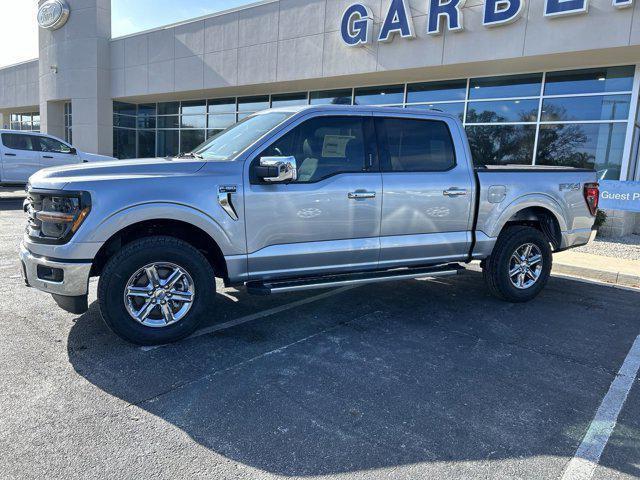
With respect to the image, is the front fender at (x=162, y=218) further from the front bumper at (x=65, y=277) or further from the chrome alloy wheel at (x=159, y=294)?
the chrome alloy wheel at (x=159, y=294)

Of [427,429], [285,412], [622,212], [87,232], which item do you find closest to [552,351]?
[427,429]

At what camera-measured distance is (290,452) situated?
9.04ft

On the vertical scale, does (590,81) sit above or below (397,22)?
below

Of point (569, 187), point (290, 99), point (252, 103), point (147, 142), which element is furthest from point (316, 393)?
point (147, 142)

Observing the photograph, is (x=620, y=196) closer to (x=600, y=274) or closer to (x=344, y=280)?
(x=600, y=274)

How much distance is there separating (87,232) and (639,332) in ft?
17.6

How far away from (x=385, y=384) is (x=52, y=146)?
1483cm

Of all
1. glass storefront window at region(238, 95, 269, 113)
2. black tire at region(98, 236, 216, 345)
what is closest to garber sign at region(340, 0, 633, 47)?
glass storefront window at region(238, 95, 269, 113)

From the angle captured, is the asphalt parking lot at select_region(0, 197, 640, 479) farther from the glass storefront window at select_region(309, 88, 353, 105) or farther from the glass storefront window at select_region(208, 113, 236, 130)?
the glass storefront window at select_region(208, 113, 236, 130)

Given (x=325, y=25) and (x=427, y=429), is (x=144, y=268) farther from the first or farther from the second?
(x=325, y=25)

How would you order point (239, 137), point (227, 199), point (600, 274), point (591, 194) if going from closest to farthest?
point (227, 199) → point (239, 137) → point (591, 194) → point (600, 274)

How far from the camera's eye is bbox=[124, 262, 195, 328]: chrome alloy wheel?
4.04 meters

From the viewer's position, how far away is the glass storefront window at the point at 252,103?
64.0 feet

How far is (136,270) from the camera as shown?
3967 millimetres
